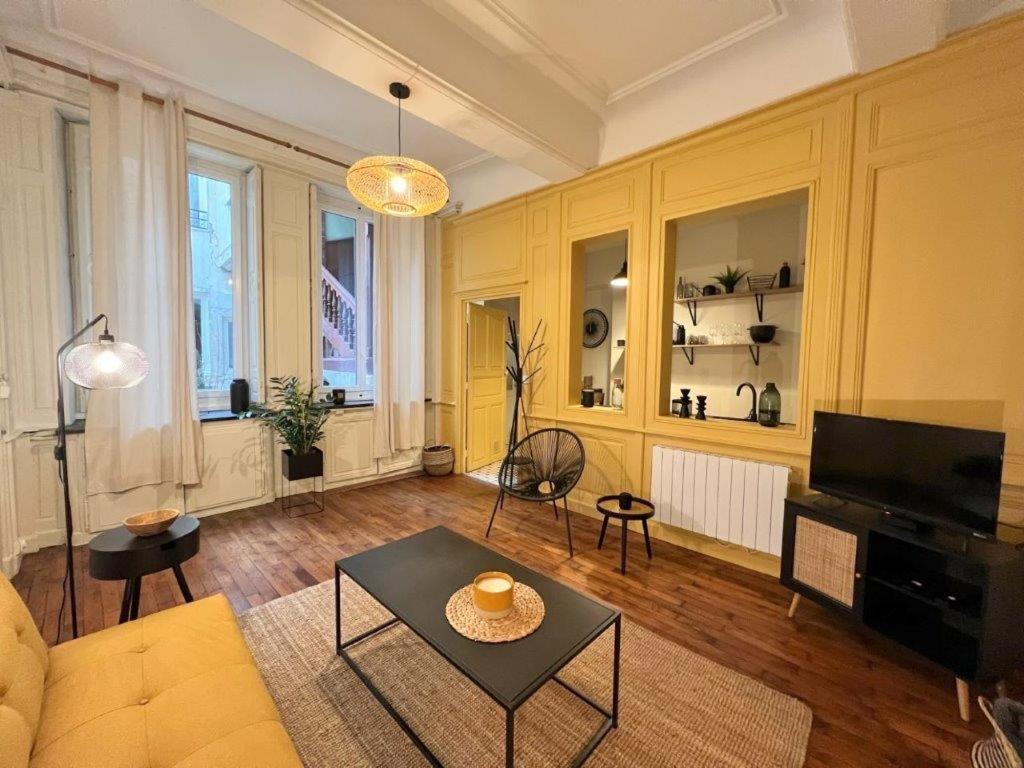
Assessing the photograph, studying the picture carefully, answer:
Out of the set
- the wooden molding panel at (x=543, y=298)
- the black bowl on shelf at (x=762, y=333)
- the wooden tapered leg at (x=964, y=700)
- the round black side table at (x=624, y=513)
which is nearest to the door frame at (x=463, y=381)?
the wooden molding panel at (x=543, y=298)

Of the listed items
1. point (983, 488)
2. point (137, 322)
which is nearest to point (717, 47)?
point (983, 488)

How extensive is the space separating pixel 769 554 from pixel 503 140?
3410 mm

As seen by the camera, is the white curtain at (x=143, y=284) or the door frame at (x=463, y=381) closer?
the white curtain at (x=143, y=284)

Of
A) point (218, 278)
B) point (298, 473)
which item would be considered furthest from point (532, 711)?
point (218, 278)

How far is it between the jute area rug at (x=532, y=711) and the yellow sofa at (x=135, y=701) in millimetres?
513

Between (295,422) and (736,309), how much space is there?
13.5ft

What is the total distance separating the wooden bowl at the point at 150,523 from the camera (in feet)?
5.87

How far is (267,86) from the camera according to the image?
3.15 metres

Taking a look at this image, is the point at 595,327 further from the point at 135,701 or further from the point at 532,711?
the point at 135,701

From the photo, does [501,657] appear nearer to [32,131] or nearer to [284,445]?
[284,445]

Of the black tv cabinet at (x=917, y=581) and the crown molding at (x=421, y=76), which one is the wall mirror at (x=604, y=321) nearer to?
the crown molding at (x=421, y=76)

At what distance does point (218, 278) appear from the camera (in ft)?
12.3

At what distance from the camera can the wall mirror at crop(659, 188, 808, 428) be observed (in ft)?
10.7

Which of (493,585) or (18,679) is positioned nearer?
(18,679)
